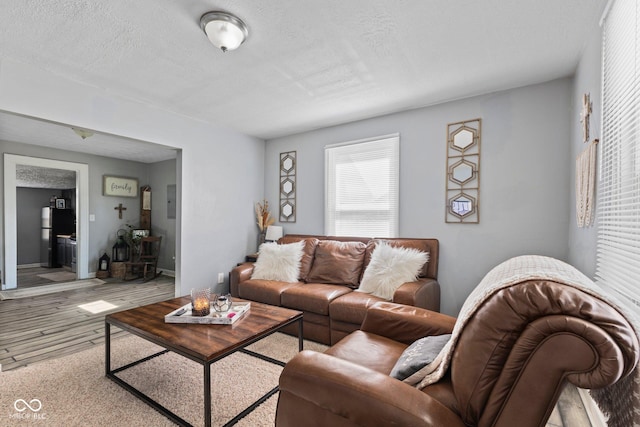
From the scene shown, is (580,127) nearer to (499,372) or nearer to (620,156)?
(620,156)

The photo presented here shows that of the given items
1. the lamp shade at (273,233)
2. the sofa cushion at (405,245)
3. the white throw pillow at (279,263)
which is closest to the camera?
the sofa cushion at (405,245)

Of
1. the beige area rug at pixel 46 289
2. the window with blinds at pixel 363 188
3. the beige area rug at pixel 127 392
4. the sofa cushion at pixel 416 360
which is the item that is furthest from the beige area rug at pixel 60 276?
the sofa cushion at pixel 416 360

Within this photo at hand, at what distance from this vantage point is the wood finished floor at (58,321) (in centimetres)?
265

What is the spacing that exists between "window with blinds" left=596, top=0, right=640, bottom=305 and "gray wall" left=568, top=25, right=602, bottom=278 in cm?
13

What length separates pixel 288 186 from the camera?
444cm

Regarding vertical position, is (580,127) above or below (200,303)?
above

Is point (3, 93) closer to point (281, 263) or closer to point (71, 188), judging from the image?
point (281, 263)

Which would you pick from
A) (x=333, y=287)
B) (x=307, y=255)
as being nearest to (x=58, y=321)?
(x=307, y=255)

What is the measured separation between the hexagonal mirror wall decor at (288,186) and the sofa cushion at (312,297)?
58.3 inches

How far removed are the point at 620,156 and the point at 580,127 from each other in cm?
97

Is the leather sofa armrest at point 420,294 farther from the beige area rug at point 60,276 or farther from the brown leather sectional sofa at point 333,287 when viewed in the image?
the beige area rug at point 60,276
